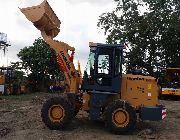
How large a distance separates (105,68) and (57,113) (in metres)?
2.13

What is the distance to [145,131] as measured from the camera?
12289 millimetres

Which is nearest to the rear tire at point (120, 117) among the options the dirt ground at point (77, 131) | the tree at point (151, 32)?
the dirt ground at point (77, 131)

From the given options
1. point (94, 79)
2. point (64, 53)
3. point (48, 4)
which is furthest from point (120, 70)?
point (48, 4)

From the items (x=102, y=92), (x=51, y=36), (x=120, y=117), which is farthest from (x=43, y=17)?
(x=120, y=117)

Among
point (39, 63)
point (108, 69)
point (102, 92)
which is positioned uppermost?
point (39, 63)

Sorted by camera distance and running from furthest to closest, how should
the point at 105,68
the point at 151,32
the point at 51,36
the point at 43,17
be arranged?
the point at 151,32
the point at 51,36
the point at 43,17
the point at 105,68

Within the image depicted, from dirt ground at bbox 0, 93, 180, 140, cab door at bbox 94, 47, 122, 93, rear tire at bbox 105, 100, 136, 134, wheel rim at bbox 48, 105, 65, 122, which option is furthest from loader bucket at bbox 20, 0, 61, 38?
rear tire at bbox 105, 100, 136, 134

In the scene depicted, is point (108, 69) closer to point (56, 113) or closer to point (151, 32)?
point (56, 113)

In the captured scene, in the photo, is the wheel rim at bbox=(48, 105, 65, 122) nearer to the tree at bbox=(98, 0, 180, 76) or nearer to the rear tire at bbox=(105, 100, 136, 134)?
the rear tire at bbox=(105, 100, 136, 134)

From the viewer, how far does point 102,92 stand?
12812 millimetres

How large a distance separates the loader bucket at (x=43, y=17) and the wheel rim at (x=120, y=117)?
365cm

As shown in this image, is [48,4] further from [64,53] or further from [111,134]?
[111,134]

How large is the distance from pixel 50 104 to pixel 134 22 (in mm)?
24530

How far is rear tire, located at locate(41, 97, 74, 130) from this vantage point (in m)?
12.6
